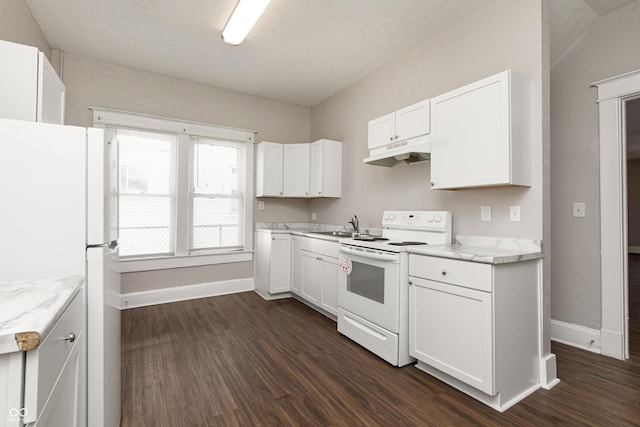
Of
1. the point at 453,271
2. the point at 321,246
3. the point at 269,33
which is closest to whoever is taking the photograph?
the point at 453,271

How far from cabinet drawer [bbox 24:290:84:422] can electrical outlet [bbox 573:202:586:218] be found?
11.4 ft

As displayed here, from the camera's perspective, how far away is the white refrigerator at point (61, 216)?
121 cm

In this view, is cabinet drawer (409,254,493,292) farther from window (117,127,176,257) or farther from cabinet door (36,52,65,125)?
window (117,127,176,257)

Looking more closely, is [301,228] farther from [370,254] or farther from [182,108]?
[370,254]

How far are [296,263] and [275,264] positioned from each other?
280 millimetres

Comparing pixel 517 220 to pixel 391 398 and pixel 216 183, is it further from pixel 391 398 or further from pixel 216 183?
pixel 216 183

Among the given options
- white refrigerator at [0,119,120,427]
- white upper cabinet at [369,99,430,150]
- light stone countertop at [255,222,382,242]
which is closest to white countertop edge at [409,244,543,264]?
white upper cabinet at [369,99,430,150]

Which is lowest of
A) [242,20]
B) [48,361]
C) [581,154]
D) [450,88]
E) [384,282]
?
[384,282]

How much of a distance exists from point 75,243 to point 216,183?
3.04 m

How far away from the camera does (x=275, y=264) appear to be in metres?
3.96

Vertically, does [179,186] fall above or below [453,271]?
above

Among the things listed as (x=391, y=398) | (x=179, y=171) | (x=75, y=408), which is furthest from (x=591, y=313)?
(x=179, y=171)

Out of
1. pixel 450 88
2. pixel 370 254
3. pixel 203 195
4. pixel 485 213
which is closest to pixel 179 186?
pixel 203 195

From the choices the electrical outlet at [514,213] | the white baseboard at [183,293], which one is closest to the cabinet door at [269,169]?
the white baseboard at [183,293]
